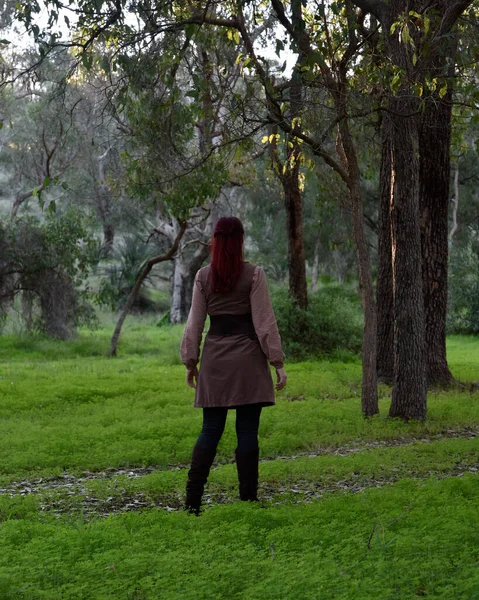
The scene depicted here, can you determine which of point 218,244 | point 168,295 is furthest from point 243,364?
point 168,295

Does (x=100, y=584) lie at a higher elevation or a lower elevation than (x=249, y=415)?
lower

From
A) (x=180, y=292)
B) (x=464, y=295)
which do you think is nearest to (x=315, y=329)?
(x=464, y=295)

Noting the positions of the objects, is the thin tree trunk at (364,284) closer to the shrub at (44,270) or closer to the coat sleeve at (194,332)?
the coat sleeve at (194,332)

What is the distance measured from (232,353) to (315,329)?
539 inches

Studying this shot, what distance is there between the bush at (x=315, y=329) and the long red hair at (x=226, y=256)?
13.2 meters

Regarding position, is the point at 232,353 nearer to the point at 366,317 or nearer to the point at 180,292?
the point at 366,317

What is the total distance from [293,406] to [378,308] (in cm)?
316

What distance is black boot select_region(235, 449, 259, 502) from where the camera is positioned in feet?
20.0

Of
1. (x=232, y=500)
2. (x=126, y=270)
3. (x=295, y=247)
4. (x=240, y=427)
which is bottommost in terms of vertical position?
(x=232, y=500)

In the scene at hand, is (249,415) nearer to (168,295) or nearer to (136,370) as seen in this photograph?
(136,370)

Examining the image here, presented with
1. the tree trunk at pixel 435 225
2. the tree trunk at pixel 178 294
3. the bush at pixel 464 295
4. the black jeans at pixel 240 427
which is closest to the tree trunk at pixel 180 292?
the tree trunk at pixel 178 294

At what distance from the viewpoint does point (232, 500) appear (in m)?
6.79

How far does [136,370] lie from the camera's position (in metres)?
17.3

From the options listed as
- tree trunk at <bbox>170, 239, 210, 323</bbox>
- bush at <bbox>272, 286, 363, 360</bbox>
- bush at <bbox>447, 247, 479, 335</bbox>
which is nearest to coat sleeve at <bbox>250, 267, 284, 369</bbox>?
bush at <bbox>272, 286, 363, 360</bbox>
